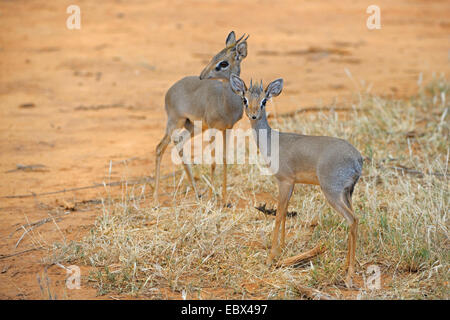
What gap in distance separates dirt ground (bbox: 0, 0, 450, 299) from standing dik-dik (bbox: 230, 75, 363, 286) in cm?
193

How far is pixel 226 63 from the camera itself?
6750mm

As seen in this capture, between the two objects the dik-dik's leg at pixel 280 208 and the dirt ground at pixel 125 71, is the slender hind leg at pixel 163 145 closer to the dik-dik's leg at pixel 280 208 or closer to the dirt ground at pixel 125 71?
the dirt ground at pixel 125 71

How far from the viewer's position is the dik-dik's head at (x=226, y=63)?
6672mm

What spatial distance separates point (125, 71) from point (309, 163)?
8.77 m

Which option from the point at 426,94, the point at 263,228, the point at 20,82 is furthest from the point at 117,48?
the point at 263,228

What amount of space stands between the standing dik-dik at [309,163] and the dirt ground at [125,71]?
1.93 meters

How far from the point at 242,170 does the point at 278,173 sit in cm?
211

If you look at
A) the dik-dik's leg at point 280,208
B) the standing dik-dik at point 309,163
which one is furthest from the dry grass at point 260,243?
the standing dik-dik at point 309,163

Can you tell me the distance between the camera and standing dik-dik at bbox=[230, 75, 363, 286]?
4754mm

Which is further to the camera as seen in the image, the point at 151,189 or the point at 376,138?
the point at 376,138

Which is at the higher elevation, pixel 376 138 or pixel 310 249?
pixel 376 138

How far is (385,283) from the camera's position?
190 inches

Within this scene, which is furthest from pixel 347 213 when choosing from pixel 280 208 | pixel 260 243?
pixel 260 243
